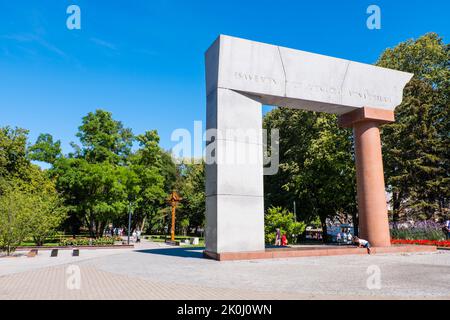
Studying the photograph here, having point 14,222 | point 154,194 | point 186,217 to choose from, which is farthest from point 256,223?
point 186,217

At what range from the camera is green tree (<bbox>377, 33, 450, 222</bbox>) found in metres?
31.3

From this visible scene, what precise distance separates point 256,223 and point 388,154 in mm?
21622

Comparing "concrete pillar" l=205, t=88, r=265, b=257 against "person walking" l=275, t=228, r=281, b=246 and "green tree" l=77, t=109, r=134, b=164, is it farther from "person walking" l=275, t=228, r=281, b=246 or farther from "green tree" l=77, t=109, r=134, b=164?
"green tree" l=77, t=109, r=134, b=164

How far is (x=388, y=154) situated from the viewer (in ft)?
106

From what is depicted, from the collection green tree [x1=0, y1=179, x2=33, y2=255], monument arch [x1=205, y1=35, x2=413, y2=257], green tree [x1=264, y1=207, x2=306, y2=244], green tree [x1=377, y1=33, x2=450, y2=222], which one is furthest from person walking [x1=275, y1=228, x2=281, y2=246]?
green tree [x1=0, y1=179, x2=33, y2=255]

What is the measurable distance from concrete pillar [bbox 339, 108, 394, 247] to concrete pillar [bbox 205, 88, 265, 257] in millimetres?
6483

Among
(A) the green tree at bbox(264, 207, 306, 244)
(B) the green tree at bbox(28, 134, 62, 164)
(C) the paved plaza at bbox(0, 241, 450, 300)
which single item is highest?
(B) the green tree at bbox(28, 134, 62, 164)

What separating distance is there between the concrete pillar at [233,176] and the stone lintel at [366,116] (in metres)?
6.45

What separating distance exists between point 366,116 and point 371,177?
11.1 feet

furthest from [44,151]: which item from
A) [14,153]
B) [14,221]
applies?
[14,221]

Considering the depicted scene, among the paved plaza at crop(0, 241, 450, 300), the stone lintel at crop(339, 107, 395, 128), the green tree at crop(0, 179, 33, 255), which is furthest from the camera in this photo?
the green tree at crop(0, 179, 33, 255)

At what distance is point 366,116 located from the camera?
19078 mm

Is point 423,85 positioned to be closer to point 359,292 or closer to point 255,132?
point 255,132

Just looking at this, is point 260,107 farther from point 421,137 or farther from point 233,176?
point 421,137
